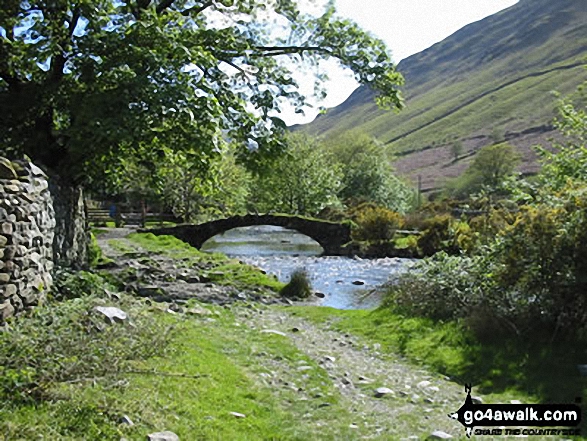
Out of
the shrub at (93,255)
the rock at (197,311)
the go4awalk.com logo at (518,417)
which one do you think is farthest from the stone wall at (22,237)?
the shrub at (93,255)

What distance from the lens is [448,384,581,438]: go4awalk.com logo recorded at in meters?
6.42

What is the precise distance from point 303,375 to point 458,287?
5056 millimetres

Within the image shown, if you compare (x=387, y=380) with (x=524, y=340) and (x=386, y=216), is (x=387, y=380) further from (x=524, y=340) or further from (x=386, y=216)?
(x=386, y=216)

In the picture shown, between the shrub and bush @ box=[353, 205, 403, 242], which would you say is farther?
bush @ box=[353, 205, 403, 242]

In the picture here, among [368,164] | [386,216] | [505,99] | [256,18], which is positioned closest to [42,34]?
[256,18]

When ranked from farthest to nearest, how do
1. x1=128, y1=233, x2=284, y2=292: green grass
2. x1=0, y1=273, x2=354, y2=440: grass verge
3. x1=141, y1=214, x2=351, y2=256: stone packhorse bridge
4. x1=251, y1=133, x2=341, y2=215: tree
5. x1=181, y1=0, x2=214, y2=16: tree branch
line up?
x1=251, y1=133, x2=341, y2=215: tree < x1=141, y1=214, x2=351, y2=256: stone packhorse bridge < x1=128, y1=233, x2=284, y2=292: green grass < x1=181, y1=0, x2=214, y2=16: tree branch < x1=0, y1=273, x2=354, y2=440: grass verge

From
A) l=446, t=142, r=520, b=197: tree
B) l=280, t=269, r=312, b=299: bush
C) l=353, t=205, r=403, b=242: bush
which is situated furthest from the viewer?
l=446, t=142, r=520, b=197: tree

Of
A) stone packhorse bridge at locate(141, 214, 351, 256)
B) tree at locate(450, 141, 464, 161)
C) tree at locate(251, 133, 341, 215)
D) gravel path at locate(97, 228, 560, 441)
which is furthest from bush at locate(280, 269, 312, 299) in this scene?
tree at locate(450, 141, 464, 161)

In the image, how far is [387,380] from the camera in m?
8.59

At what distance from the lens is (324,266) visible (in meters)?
31.6

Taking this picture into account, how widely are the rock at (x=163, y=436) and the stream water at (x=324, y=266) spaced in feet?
33.7

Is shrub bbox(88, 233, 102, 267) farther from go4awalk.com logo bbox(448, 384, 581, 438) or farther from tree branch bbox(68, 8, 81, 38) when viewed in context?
go4awalk.com logo bbox(448, 384, 581, 438)

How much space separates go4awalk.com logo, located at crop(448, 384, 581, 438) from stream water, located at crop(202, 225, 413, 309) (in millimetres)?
7431

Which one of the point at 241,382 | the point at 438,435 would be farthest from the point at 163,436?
the point at 438,435
